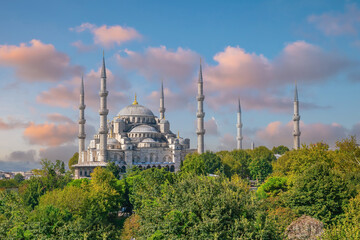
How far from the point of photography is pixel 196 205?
62.7 feet

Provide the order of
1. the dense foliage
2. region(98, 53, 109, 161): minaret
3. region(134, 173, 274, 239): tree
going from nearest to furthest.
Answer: region(134, 173, 274, 239): tree → the dense foliage → region(98, 53, 109, 161): minaret

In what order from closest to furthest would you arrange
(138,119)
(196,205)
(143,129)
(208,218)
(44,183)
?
(208,218), (196,205), (44,183), (143,129), (138,119)

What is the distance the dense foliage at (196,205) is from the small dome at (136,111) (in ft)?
127

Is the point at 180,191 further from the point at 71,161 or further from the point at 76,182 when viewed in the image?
the point at 71,161

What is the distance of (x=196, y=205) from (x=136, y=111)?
71823 mm

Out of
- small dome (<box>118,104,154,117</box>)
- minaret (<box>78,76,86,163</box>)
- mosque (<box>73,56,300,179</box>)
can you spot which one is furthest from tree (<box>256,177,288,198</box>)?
small dome (<box>118,104,154,117</box>)

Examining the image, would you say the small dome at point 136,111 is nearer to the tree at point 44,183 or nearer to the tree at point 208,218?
the tree at point 44,183

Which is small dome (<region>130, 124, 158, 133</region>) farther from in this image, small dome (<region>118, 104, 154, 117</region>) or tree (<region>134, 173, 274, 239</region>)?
tree (<region>134, 173, 274, 239</region>)

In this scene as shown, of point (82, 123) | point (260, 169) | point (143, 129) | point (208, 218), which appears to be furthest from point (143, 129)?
point (208, 218)

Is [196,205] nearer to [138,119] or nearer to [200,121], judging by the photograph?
[200,121]

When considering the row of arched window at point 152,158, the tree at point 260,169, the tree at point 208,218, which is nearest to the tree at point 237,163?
the tree at point 260,169

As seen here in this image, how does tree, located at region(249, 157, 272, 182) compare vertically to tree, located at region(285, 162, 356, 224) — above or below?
above

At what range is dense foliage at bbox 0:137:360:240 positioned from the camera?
1861 centimetres

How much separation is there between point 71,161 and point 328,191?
73099 mm
